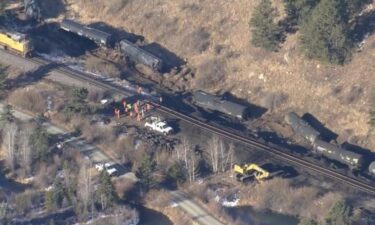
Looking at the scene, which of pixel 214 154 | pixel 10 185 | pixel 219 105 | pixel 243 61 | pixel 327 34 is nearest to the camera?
pixel 10 185

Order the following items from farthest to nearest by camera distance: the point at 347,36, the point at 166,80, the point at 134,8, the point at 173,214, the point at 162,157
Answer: the point at 134,8, the point at 166,80, the point at 347,36, the point at 162,157, the point at 173,214

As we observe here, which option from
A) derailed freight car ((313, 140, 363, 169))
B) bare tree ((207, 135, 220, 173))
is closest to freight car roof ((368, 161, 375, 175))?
derailed freight car ((313, 140, 363, 169))

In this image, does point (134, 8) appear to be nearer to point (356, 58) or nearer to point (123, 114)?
point (123, 114)

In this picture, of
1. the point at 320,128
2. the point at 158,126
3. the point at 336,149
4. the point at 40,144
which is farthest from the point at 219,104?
the point at 40,144

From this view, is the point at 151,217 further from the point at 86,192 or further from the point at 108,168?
the point at 108,168

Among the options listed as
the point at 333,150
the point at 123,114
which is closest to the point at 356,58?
the point at 333,150
